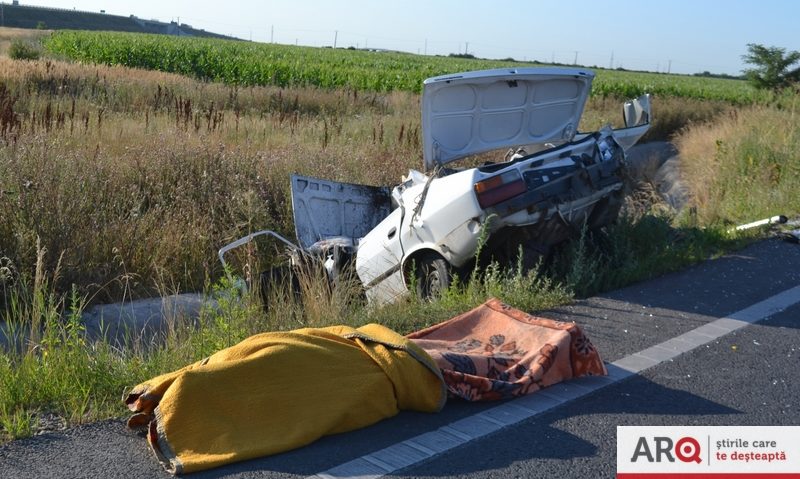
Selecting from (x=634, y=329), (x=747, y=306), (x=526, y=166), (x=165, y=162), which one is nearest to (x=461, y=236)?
(x=526, y=166)

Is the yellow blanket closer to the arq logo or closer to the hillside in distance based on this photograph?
the arq logo

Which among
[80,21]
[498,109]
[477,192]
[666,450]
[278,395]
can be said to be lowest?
[666,450]

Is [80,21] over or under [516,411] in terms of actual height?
over

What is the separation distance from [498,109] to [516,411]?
16.1 ft

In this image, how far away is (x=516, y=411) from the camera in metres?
4.65

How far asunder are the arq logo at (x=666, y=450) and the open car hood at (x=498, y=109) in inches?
187

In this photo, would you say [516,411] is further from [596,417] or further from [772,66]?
[772,66]

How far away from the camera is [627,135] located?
30.4ft

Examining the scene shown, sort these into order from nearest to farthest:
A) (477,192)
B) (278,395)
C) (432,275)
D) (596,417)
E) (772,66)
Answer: (278,395) → (596,417) → (477,192) → (432,275) → (772,66)

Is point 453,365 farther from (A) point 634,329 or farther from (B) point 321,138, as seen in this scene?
(B) point 321,138

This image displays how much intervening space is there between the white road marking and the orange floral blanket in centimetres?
9

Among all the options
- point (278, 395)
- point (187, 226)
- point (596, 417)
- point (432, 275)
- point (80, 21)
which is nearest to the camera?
point (278, 395)

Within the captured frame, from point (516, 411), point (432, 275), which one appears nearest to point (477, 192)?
point (432, 275)

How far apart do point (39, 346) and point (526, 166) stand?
3.95 metres
